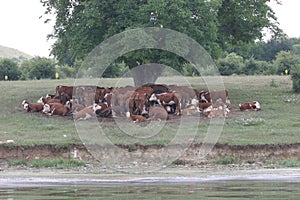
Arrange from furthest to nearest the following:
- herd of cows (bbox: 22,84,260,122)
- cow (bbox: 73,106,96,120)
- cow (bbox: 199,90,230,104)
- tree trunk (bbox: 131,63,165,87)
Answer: tree trunk (bbox: 131,63,165,87) → cow (bbox: 199,90,230,104) → herd of cows (bbox: 22,84,260,122) → cow (bbox: 73,106,96,120)

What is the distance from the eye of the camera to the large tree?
1282 inches

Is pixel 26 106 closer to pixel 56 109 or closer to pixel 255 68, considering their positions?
pixel 56 109

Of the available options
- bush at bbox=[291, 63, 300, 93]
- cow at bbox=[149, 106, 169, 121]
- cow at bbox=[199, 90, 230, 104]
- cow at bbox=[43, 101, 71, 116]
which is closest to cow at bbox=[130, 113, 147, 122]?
cow at bbox=[149, 106, 169, 121]

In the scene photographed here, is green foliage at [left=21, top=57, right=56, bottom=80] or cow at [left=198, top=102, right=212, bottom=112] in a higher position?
green foliage at [left=21, top=57, right=56, bottom=80]

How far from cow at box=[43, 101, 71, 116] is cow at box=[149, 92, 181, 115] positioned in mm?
3262

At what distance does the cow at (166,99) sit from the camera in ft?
104

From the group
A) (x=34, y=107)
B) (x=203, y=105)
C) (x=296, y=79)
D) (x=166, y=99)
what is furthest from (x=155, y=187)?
(x=296, y=79)

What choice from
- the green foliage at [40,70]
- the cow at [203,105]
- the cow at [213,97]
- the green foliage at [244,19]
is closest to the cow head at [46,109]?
the cow at [203,105]

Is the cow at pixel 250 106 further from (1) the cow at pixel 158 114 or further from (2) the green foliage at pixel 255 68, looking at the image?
(2) the green foliage at pixel 255 68

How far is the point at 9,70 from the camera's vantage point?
71.1 meters

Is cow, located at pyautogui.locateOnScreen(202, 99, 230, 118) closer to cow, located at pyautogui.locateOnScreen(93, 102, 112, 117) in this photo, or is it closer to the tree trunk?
cow, located at pyautogui.locateOnScreen(93, 102, 112, 117)

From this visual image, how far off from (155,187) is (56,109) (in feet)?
40.3

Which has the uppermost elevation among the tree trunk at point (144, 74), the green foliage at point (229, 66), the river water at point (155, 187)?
the green foliage at point (229, 66)

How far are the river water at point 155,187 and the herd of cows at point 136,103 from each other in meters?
7.85
